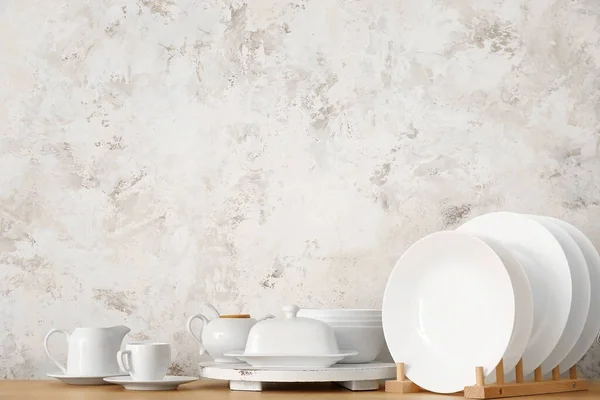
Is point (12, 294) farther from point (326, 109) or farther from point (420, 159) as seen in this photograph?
point (420, 159)

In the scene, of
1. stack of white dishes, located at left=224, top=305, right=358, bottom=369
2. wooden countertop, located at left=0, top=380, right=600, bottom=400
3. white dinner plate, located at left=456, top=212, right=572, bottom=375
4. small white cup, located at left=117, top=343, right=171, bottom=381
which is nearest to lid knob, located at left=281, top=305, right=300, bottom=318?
stack of white dishes, located at left=224, top=305, right=358, bottom=369

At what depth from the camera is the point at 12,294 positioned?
72.3 inches

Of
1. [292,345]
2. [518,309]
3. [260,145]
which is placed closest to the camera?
[518,309]

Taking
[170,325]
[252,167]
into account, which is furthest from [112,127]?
[170,325]

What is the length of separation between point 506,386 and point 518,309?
0.13 metres

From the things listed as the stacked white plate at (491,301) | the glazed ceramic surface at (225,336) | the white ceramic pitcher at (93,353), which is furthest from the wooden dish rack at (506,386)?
the white ceramic pitcher at (93,353)

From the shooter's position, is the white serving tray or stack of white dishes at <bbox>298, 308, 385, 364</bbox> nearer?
the white serving tray

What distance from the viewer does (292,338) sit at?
Result: 1.41 m

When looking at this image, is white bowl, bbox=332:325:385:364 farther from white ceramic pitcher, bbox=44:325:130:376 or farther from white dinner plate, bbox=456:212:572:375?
white ceramic pitcher, bbox=44:325:130:376

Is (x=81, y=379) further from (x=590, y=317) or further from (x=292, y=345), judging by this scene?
(x=590, y=317)

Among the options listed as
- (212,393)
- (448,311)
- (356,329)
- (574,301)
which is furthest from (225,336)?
(574,301)

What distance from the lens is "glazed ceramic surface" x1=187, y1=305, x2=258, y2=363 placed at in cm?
156

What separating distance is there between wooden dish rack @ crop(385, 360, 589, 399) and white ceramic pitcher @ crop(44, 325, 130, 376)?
0.58 meters

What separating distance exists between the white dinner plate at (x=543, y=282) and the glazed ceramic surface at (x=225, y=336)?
0.51 metres
